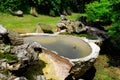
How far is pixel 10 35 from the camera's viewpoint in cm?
1572

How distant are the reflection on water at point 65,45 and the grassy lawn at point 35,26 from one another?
1911 millimetres

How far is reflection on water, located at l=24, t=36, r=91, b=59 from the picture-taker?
1787cm

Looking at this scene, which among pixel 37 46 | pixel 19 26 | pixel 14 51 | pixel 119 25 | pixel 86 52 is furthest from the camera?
pixel 19 26

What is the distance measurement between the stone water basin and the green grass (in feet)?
18.2

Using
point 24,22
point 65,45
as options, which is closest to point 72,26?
point 65,45

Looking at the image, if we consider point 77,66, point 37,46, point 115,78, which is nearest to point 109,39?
point 115,78

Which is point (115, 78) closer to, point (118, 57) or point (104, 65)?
point (104, 65)

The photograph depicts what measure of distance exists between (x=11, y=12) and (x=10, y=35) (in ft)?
47.1

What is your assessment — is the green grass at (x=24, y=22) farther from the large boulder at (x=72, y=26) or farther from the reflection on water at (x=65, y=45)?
the reflection on water at (x=65, y=45)

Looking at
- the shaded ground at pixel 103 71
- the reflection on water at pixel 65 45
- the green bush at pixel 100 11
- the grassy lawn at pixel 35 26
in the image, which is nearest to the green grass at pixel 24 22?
the grassy lawn at pixel 35 26

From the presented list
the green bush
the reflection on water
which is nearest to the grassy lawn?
the reflection on water

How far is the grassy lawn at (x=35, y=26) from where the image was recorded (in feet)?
63.3

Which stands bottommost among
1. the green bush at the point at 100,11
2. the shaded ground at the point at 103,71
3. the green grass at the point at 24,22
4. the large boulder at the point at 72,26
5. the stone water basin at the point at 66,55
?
the shaded ground at the point at 103,71

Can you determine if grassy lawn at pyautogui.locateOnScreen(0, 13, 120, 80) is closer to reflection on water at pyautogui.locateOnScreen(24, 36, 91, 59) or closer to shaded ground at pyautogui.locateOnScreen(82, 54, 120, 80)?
shaded ground at pyautogui.locateOnScreen(82, 54, 120, 80)
